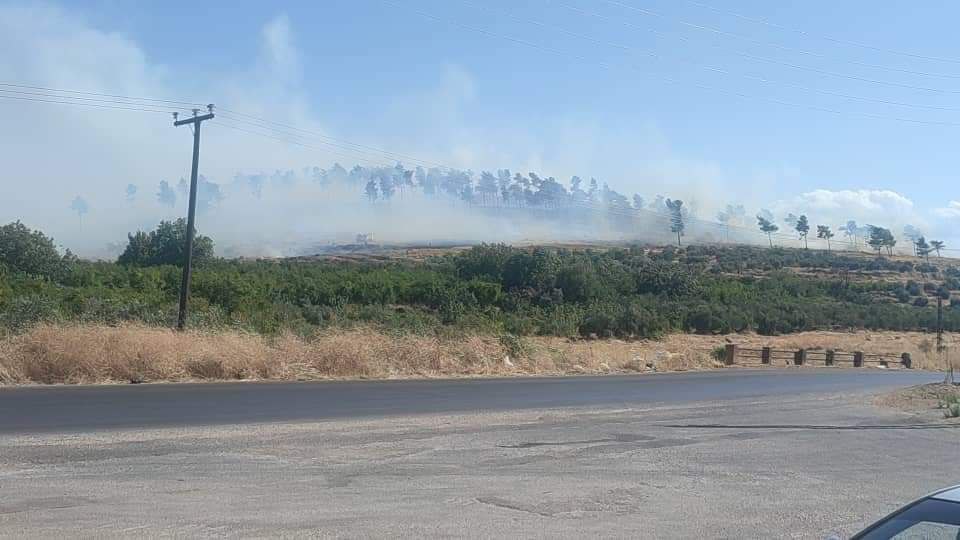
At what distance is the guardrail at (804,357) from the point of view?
150 ft

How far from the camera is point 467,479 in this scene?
12000 millimetres

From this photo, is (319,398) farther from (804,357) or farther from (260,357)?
(804,357)

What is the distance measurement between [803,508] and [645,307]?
56.4 metres

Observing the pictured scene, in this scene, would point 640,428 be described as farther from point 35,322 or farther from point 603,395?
point 35,322

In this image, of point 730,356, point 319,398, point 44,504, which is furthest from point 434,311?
point 44,504

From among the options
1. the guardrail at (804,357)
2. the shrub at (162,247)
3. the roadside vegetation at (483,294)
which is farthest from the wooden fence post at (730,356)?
the shrub at (162,247)

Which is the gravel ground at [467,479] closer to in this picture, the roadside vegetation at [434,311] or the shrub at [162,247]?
the roadside vegetation at [434,311]

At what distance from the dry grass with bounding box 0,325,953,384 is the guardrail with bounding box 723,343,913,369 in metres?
8.20

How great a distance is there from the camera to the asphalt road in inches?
658

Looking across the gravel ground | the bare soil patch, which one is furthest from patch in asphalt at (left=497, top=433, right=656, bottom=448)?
the bare soil patch

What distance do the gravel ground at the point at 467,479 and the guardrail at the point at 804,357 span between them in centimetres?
2739

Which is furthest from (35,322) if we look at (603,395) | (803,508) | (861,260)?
(861,260)

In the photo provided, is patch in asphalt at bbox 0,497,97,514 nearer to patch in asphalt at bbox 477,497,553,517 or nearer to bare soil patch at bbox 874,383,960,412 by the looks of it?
patch in asphalt at bbox 477,497,553,517

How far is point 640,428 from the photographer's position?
17.9 meters
